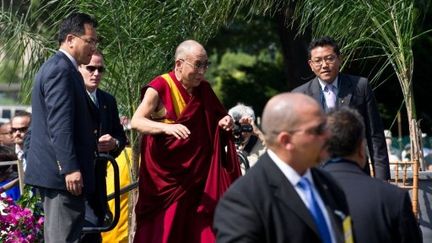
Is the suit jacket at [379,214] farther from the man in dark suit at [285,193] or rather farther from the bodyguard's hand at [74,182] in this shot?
the bodyguard's hand at [74,182]

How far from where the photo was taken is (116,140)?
314 inches

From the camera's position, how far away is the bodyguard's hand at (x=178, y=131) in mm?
7352

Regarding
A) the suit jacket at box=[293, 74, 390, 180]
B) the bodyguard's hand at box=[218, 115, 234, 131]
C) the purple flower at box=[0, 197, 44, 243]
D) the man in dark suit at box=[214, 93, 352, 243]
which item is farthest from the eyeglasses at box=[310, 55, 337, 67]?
the man in dark suit at box=[214, 93, 352, 243]

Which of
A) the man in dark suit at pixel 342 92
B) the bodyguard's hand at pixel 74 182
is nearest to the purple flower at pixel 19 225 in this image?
the bodyguard's hand at pixel 74 182

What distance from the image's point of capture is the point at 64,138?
7.03 meters

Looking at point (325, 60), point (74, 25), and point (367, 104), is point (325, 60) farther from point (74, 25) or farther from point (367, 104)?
point (74, 25)

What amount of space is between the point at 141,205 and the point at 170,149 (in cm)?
51

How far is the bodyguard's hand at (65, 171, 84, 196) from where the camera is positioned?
23.1ft

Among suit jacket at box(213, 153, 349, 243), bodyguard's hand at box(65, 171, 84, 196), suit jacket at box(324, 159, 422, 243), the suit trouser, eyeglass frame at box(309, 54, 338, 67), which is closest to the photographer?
suit jacket at box(213, 153, 349, 243)

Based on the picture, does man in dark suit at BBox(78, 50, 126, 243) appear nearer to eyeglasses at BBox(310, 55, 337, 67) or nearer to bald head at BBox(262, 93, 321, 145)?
eyeglasses at BBox(310, 55, 337, 67)

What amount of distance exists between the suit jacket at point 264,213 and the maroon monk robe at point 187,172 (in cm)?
336

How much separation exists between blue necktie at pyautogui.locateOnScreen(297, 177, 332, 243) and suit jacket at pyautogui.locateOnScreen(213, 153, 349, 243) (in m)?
0.05

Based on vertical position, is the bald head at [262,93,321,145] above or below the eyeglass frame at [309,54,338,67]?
above

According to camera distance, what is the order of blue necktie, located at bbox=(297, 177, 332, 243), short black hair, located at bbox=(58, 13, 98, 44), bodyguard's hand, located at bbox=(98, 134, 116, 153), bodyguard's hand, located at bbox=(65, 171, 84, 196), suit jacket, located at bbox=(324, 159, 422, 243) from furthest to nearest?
bodyguard's hand, located at bbox=(98, 134, 116, 153)
short black hair, located at bbox=(58, 13, 98, 44)
bodyguard's hand, located at bbox=(65, 171, 84, 196)
suit jacket, located at bbox=(324, 159, 422, 243)
blue necktie, located at bbox=(297, 177, 332, 243)
